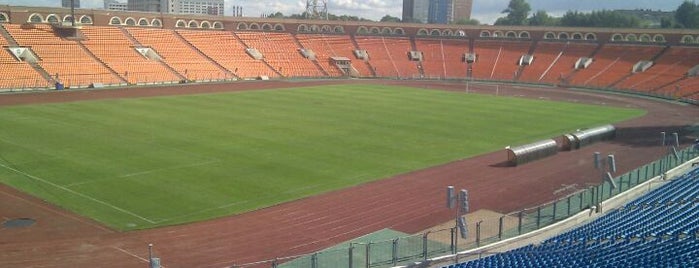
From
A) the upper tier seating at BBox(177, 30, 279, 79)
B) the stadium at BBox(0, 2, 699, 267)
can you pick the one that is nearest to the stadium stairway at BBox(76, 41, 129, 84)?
the stadium at BBox(0, 2, 699, 267)

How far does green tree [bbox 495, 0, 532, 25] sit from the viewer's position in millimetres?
184000

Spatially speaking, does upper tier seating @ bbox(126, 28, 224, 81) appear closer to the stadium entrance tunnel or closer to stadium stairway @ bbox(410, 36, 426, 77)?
stadium stairway @ bbox(410, 36, 426, 77)

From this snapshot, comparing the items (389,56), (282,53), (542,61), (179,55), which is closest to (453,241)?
(179,55)

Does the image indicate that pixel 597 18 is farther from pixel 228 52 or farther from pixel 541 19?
pixel 228 52

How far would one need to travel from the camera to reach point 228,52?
88.4 m

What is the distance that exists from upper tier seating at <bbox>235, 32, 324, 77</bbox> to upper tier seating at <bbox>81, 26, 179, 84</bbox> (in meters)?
18.1

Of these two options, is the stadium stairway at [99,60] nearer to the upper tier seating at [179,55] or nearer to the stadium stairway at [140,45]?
the stadium stairway at [140,45]

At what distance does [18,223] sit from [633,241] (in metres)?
20.8

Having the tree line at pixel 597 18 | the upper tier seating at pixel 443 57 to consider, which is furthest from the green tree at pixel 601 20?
the upper tier seating at pixel 443 57

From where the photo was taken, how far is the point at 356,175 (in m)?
30.8

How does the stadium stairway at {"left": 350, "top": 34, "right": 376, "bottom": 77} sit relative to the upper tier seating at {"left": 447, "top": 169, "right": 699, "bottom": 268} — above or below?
above

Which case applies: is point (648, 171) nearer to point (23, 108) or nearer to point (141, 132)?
point (141, 132)

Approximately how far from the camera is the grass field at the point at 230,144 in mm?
26469

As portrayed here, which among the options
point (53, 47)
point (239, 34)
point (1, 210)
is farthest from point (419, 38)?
point (1, 210)
